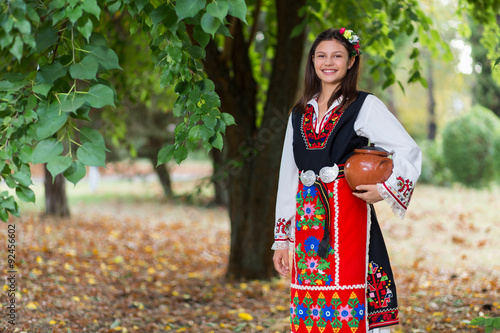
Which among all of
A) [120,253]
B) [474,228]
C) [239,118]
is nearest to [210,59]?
[239,118]

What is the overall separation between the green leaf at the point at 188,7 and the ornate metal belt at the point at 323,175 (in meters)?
0.92

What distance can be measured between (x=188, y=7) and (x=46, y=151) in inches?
30.0

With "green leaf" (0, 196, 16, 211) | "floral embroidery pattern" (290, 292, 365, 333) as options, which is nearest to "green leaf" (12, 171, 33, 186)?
"green leaf" (0, 196, 16, 211)

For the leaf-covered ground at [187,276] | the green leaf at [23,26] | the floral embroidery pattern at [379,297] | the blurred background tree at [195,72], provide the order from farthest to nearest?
the leaf-covered ground at [187,276]
the floral embroidery pattern at [379,297]
the blurred background tree at [195,72]
the green leaf at [23,26]

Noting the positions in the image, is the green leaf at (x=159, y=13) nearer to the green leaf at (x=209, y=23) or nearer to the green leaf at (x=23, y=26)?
the green leaf at (x=209, y=23)

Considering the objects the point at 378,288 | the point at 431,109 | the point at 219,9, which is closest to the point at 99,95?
the point at 219,9

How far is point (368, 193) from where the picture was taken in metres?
2.27

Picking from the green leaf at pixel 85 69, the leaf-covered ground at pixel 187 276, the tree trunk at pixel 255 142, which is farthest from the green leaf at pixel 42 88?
the tree trunk at pixel 255 142

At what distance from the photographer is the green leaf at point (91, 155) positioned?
188 cm

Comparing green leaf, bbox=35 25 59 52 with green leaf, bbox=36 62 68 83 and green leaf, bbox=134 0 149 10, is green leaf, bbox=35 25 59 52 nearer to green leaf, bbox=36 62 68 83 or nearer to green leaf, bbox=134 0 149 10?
green leaf, bbox=36 62 68 83

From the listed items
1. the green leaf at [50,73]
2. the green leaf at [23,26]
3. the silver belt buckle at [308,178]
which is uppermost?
the green leaf at [23,26]

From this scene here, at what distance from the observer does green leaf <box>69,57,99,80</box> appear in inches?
Result: 76.3

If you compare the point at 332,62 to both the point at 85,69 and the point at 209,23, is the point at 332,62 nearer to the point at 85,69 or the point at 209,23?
the point at 209,23

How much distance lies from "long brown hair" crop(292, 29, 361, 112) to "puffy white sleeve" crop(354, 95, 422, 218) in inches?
3.6
